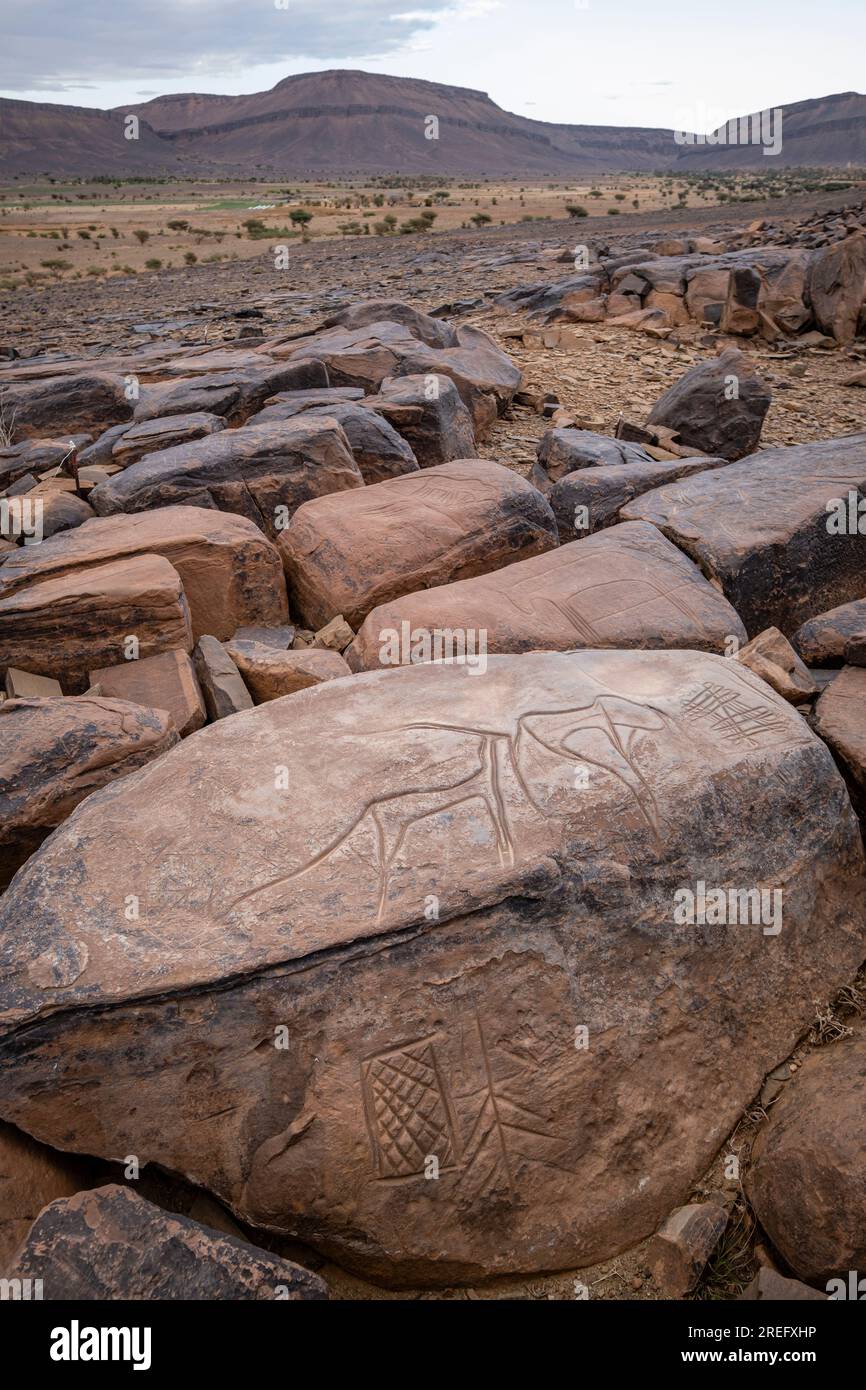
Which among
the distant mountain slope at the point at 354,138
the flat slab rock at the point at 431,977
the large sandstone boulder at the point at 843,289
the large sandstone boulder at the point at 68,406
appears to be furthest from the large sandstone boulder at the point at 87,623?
the distant mountain slope at the point at 354,138

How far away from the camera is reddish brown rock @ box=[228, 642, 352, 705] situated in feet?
13.2

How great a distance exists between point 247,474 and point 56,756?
2951 millimetres

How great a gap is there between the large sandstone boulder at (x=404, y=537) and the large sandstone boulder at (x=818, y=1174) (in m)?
3.07

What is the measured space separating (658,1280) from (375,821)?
1411mm

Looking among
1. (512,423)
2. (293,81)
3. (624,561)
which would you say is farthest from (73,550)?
(293,81)

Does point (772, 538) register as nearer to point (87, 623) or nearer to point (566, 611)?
point (566, 611)

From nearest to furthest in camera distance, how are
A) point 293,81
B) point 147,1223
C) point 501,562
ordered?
point 147,1223 → point 501,562 → point 293,81

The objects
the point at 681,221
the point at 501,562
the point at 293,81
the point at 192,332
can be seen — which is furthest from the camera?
the point at 293,81

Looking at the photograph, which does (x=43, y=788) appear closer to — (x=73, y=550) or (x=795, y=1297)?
(x=73, y=550)

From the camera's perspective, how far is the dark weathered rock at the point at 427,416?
6875mm

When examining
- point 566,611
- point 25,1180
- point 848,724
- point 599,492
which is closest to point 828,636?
point 848,724

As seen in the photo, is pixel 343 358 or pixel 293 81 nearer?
pixel 343 358

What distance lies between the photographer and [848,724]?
133 inches

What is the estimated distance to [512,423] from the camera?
27.8ft
